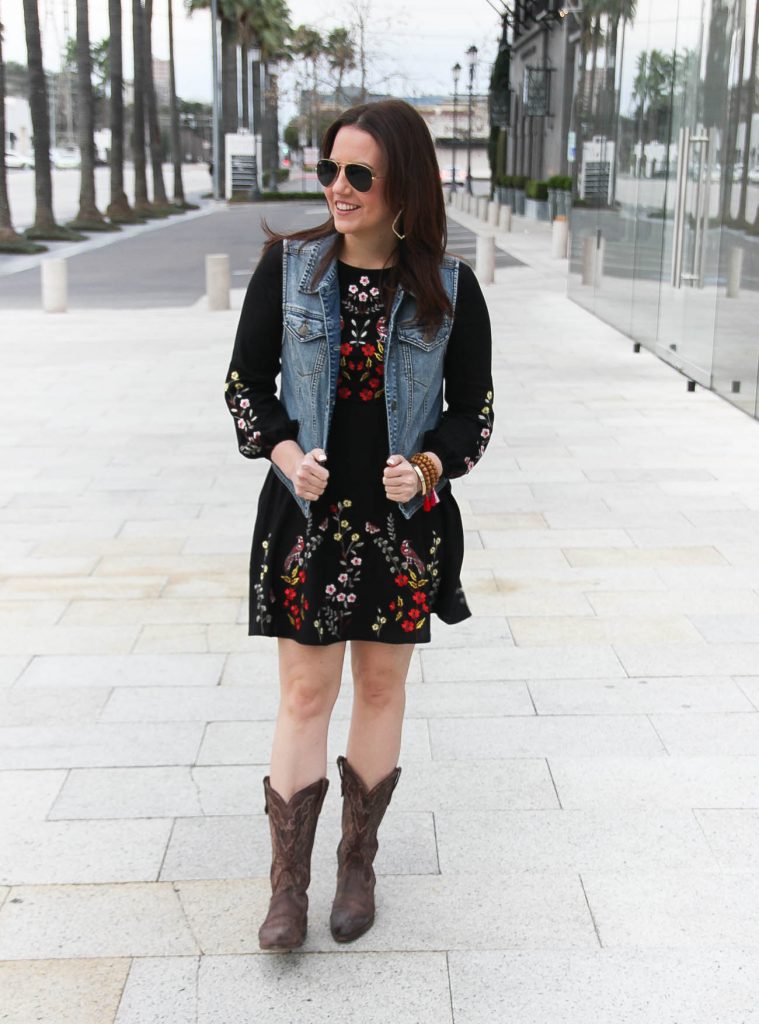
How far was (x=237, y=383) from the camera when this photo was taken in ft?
9.87

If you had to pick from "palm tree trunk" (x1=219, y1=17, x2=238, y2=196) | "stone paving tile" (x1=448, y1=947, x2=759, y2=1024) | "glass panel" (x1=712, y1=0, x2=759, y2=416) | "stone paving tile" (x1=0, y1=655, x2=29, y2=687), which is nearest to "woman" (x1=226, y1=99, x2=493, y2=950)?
"stone paving tile" (x1=448, y1=947, x2=759, y2=1024)

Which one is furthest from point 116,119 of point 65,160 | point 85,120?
point 65,160

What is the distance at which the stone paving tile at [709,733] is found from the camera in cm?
414

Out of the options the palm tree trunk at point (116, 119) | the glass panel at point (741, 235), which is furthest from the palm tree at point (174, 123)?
the glass panel at point (741, 235)

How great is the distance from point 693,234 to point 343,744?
828cm

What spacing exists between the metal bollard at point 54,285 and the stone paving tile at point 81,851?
14040 millimetres

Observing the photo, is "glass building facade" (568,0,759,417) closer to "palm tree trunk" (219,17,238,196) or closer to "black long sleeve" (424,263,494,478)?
"black long sleeve" (424,263,494,478)

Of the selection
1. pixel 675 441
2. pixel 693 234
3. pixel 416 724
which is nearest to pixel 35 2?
pixel 693 234

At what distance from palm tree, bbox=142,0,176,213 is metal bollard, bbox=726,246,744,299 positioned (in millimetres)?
37291

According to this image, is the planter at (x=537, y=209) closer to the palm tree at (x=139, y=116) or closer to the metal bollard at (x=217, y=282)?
the palm tree at (x=139, y=116)

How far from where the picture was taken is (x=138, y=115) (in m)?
45.4

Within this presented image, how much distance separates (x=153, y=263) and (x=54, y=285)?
34.0 feet

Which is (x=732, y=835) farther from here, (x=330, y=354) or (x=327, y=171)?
(x=327, y=171)

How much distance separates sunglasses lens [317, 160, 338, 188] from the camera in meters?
2.87
